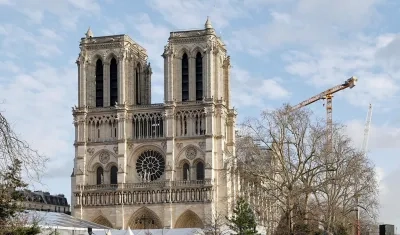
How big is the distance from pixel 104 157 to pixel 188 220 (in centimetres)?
1151

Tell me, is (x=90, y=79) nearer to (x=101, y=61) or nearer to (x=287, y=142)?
(x=101, y=61)

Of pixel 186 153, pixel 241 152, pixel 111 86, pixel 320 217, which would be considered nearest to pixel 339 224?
pixel 320 217

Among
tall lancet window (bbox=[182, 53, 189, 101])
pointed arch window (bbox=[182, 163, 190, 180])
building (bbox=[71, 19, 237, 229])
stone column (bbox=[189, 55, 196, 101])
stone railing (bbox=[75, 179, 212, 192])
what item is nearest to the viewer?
stone railing (bbox=[75, 179, 212, 192])

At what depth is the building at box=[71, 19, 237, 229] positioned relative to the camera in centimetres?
8506

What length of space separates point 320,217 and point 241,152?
6987mm

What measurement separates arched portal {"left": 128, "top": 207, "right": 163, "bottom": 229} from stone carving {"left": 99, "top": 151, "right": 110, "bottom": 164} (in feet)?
22.6

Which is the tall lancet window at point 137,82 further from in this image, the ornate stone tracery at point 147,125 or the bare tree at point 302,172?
the bare tree at point 302,172

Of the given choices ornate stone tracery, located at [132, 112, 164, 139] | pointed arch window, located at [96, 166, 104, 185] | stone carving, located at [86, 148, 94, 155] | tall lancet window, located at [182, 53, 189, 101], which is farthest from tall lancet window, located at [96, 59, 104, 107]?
tall lancet window, located at [182, 53, 189, 101]

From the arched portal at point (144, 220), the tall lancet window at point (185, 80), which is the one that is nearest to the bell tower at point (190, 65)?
the tall lancet window at point (185, 80)

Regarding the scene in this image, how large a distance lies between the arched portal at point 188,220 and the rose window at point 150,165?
5.77 meters

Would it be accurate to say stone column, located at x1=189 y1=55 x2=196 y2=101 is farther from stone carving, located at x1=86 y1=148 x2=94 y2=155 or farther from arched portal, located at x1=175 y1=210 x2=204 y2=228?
stone carving, located at x1=86 y1=148 x2=94 y2=155

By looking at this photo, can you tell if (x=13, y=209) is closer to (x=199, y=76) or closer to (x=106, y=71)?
(x=199, y=76)

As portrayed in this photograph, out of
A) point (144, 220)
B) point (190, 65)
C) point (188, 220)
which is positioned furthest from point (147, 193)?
point (190, 65)

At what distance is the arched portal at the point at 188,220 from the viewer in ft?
277
